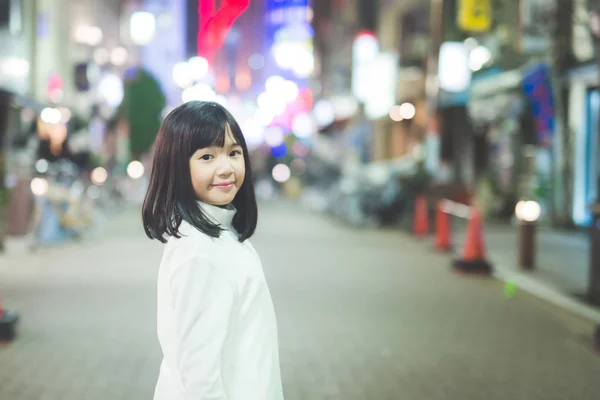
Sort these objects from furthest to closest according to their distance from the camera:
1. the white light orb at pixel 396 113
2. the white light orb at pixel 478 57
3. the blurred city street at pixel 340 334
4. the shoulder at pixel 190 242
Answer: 1. the white light orb at pixel 396 113
2. the white light orb at pixel 478 57
3. the blurred city street at pixel 340 334
4. the shoulder at pixel 190 242

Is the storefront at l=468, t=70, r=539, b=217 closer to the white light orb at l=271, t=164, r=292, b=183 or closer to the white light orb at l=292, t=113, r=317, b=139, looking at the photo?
the white light orb at l=271, t=164, r=292, b=183

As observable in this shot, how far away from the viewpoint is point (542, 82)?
21609mm

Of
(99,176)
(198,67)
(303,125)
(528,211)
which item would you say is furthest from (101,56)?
(303,125)

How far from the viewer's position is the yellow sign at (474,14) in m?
21.9

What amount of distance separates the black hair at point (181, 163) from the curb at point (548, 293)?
23.5ft

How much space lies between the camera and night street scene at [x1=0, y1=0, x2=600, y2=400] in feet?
8.20

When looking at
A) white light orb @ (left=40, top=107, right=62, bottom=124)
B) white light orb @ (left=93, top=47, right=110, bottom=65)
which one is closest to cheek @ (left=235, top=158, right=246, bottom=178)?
white light orb @ (left=40, top=107, right=62, bottom=124)

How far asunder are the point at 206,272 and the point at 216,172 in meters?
0.39

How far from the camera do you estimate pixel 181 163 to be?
2500 mm

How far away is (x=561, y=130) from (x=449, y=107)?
12273 mm

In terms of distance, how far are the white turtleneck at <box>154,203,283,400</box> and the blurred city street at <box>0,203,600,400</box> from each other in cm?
327

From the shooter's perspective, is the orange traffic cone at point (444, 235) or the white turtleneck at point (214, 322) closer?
the white turtleneck at point (214, 322)

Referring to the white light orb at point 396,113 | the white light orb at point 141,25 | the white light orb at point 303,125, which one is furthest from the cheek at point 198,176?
the white light orb at point 303,125

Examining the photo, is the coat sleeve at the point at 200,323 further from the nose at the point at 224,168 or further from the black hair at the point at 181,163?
the nose at the point at 224,168
